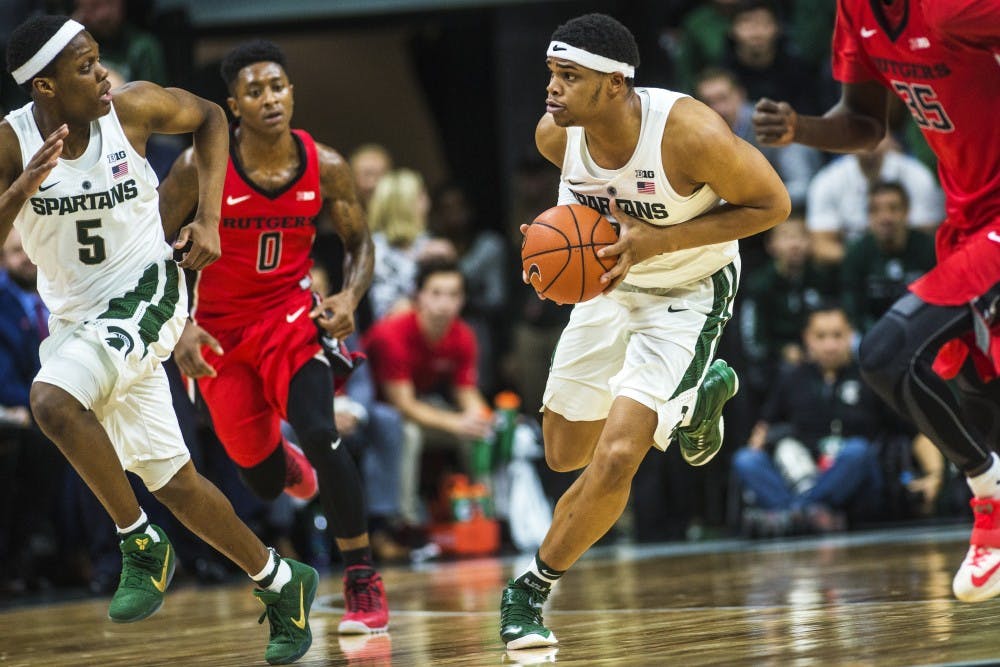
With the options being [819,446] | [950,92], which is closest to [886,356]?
[950,92]

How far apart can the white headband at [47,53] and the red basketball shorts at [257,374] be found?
4.86 feet

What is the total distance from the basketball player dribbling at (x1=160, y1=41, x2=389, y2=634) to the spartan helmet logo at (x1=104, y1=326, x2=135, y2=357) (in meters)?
0.91

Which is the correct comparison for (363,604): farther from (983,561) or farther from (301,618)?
(983,561)

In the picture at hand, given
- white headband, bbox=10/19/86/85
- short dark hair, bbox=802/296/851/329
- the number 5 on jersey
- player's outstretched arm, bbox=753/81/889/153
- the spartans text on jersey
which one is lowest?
short dark hair, bbox=802/296/851/329

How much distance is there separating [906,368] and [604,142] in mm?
1195

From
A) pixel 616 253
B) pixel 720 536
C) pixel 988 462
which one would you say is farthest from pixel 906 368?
pixel 720 536

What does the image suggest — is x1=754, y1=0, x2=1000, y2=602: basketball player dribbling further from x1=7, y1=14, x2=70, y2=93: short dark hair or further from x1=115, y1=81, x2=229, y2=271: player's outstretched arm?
x1=7, y1=14, x2=70, y2=93: short dark hair

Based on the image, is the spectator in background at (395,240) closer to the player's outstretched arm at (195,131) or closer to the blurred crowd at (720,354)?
the blurred crowd at (720,354)

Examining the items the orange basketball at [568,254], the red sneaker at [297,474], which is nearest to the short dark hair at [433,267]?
the red sneaker at [297,474]

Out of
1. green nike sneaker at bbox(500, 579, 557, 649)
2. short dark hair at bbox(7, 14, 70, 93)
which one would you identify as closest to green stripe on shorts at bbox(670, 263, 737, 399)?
green nike sneaker at bbox(500, 579, 557, 649)

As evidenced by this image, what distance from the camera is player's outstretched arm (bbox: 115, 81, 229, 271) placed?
465cm

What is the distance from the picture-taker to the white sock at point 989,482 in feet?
15.5

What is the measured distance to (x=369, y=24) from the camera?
1191 centimetres

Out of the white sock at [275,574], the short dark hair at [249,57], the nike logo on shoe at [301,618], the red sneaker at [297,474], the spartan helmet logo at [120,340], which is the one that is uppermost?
the short dark hair at [249,57]
